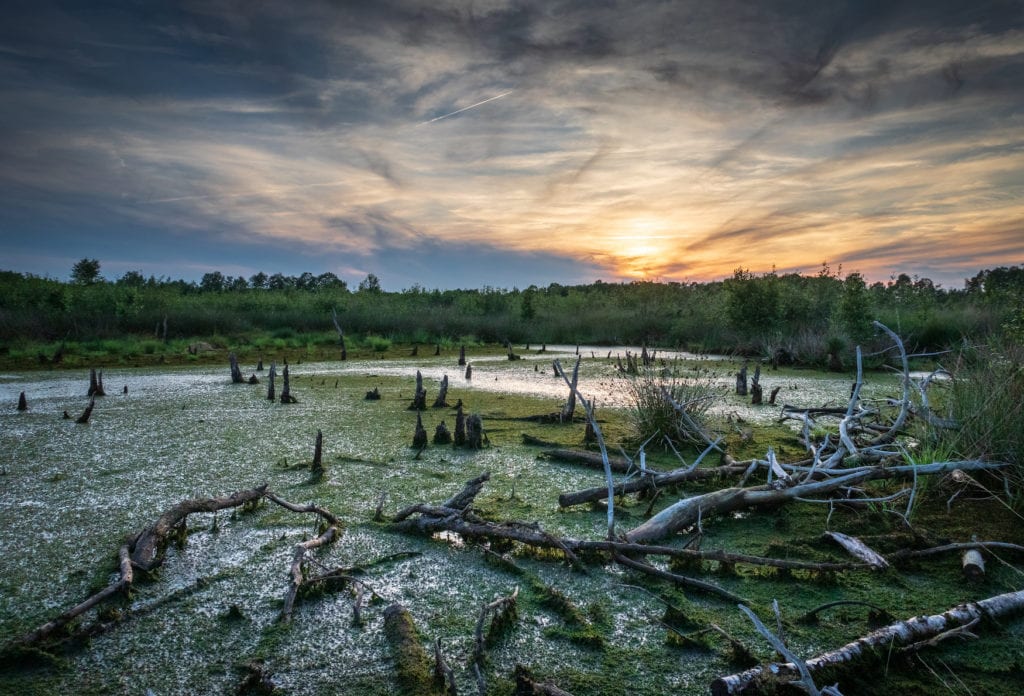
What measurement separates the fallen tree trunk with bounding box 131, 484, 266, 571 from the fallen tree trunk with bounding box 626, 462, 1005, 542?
2.77 meters

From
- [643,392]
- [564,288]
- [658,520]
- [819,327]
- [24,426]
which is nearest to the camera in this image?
[658,520]

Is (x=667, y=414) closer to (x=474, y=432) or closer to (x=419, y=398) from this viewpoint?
(x=474, y=432)

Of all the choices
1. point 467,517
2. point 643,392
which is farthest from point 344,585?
point 643,392

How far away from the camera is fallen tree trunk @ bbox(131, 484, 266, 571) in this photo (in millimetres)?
3365

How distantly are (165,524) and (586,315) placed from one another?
23230mm

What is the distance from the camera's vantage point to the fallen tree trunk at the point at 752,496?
3830mm

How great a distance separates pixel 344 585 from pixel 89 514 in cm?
244

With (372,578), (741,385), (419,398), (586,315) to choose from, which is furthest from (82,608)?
(586,315)

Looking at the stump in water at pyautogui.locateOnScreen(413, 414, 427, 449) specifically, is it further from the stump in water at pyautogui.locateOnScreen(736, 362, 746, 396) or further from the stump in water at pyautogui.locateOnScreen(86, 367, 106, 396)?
the stump in water at pyautogui.locateOnScreen(86, 367, 106, 396)

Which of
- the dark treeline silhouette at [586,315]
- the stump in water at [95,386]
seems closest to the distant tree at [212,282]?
the dark treeline silhouette at [586,315]

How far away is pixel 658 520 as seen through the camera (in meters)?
3.82

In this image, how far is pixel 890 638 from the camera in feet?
8.09

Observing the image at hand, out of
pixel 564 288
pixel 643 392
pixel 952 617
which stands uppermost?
pixel 564 288

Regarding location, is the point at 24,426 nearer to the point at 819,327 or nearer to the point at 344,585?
the point at 344,585
